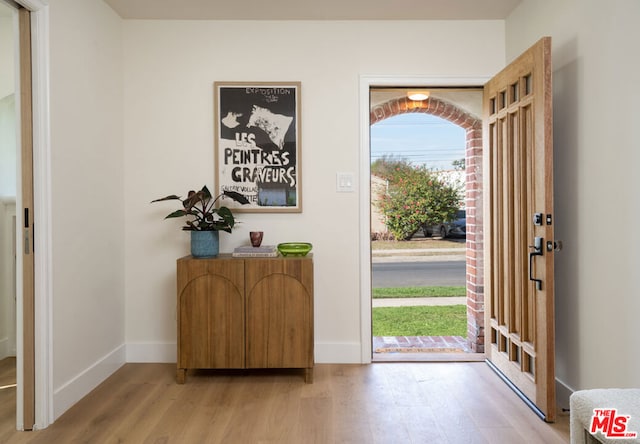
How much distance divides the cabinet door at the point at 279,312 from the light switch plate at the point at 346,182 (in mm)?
674

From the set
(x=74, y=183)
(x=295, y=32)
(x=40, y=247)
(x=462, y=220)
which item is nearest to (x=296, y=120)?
(x=295, y=32)

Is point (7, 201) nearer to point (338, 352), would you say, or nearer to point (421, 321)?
point (338, 352)

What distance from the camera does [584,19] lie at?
2354 mm

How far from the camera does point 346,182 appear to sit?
3312 mm

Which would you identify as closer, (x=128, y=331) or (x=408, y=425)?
(x=408, y=425)

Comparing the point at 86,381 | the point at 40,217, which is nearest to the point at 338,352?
the point at 86,381

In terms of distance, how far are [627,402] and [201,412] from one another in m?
1.95

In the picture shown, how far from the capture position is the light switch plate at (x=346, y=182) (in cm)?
331

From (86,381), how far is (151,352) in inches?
24.1

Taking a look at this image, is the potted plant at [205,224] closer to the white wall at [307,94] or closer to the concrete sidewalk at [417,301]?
the white wall at [307,94]

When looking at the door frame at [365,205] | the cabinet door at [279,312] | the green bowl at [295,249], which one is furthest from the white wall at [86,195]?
the door frame at [365,205]

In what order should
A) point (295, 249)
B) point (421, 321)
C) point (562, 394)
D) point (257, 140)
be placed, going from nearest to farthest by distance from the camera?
point (562, 394)
point (295, 249)
point (257, 140)
point (421, 321)

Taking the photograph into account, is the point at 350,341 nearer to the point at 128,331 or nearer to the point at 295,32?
the point at 128,331

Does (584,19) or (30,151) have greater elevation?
(584,19)
